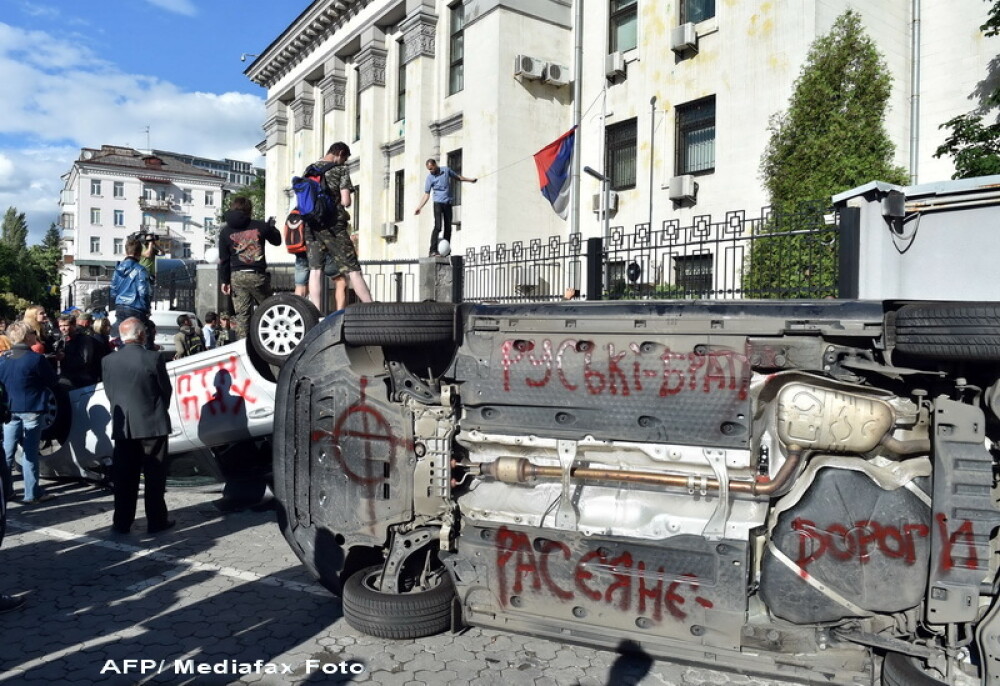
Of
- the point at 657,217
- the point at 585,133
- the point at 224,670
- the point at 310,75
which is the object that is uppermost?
the point at 310,75

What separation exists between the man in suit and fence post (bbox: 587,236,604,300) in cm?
670

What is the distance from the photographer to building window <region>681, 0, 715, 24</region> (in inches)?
620

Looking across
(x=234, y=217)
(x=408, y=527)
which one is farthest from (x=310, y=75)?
(x=408, y=527)

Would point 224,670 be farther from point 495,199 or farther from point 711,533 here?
point 495,199

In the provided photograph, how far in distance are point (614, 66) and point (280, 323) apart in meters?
14.2

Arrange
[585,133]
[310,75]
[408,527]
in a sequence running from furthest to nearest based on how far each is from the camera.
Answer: [310,75], [585,133], [408,527]

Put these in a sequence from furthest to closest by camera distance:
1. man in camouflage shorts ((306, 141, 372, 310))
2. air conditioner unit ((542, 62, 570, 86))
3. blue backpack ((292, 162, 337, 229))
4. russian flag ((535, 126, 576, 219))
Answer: air conditioner unit ((542, 62, 570, 86)) < russian flag ((535, 126, 576, 219)) < man in camouflage shorts ((306, 141, 372, 310)) < blue backpack ((292, 162, 337, 229))

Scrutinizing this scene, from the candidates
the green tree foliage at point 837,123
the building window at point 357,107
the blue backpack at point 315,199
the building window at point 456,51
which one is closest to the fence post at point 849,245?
the green tree foliage at point 837,123

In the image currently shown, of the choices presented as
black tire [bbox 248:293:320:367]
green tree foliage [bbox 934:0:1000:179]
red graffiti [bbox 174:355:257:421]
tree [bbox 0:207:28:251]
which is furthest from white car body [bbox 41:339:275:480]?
tree [bbox 0:207:28:251]

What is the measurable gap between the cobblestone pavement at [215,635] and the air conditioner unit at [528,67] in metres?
15.3

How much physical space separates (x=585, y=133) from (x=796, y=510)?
16788mm

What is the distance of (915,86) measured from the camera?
14.5 metres

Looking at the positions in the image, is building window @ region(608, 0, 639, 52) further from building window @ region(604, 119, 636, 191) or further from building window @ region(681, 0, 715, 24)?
building window @ region(604, 119, 636, 191)

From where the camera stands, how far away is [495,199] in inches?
742
